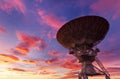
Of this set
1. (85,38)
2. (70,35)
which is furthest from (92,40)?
(70,35)

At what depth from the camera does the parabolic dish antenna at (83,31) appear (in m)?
55.2

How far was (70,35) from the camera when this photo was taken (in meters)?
59.1

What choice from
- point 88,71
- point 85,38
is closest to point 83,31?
point 85,38

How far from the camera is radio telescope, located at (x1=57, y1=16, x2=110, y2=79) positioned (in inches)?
2210

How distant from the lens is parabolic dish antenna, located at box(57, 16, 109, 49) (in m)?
55.2

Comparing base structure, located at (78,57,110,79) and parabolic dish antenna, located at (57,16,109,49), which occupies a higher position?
parabolic dish antenna, located at (57,16,109,49)

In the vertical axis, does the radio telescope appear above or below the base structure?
above

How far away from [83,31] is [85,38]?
8.46 feet

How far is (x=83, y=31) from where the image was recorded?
57.9 metres

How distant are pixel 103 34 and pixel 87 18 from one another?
29.2 ft

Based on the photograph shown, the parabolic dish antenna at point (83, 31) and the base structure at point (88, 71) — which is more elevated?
the parabolic dish antenna at point (83, 31)

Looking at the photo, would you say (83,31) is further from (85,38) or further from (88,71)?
(88,71)

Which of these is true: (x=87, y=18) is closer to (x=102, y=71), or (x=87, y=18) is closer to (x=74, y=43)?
(x=74, y=43)

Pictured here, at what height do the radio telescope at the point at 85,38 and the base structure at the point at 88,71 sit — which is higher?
the radio telescope at the point at 85,38
